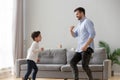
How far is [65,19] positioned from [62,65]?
1.88 metres

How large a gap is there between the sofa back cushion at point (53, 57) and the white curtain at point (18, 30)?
3.07ft

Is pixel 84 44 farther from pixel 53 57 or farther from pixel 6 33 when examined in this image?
→ pixel 6 33

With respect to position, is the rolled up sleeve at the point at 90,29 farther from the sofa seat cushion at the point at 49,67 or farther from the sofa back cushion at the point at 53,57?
the sofa back cushion at the point at 53,57

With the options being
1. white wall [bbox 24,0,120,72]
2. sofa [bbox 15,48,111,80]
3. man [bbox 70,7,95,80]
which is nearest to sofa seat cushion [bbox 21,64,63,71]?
sofa [bbox 15,48,111,80]

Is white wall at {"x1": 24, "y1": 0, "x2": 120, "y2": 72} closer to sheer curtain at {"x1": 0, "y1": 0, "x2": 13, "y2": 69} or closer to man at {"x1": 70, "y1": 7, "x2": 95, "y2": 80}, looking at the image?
sheer curtain at {"x1": 0, "y1": 0, "x2": 13, "y2": 69}

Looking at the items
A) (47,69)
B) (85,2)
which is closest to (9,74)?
(47,69)

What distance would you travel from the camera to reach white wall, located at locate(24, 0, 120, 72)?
729cm

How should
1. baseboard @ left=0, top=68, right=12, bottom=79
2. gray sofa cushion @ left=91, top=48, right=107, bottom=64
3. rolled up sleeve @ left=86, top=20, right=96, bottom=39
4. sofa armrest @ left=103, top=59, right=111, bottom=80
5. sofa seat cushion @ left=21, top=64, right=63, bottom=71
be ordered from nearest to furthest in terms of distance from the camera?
rolled up sleeve @ left=86, top=20, right=96, bottom=39 < sofa armrest @ left=103, top=59, right=111, bottom=80 < sofa seat cushion @ left=21, top=64, right=63, bottom=71 < gray sofa cushion @ left=91, top=48, right=107, bottom=64 < baseboard @ left=0, top=68, right=12, bottom=79

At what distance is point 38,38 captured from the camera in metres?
5.14

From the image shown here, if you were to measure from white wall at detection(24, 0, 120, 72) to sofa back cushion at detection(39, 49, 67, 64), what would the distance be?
35.0 inches

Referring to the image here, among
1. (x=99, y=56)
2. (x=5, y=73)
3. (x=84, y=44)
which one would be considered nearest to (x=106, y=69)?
(x=99, y=56)

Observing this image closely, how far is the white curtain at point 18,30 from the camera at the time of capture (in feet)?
24.0

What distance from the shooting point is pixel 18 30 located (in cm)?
743

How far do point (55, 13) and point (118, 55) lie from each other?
2.19 metres
